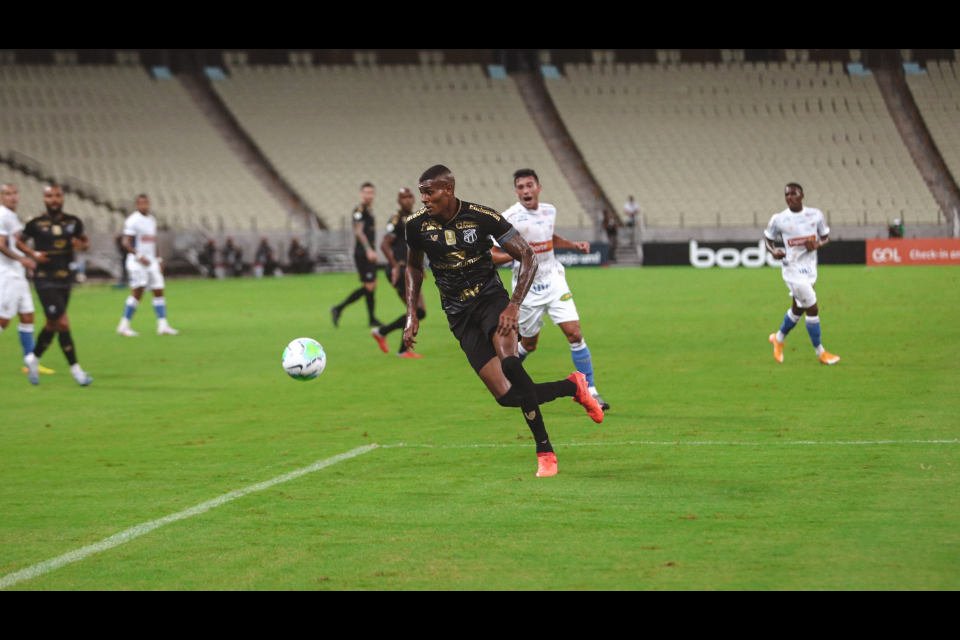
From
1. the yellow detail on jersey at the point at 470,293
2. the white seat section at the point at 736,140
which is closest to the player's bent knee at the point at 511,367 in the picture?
the yellow detail on jersey at the point at 470,293

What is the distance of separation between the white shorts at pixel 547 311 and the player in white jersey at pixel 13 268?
22.3 ft

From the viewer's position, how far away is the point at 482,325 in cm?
943

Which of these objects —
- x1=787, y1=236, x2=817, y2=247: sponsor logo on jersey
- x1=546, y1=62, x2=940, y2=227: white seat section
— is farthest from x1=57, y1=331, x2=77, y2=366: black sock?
x1=546, y1=62, x2=940, y2=227: white seat section

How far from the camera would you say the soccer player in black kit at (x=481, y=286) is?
30.1 feet

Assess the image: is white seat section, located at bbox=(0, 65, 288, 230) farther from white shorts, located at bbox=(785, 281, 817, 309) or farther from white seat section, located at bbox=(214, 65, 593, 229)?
white shorts, located at bbox=(785, 281, 817, 309)

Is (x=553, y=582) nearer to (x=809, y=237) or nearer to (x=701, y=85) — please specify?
(x=809, y=237)

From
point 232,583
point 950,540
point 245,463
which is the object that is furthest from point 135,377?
point 950,540

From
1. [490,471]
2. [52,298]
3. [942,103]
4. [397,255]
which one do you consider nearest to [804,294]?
[397,255]

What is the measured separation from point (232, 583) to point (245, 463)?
12.7ft

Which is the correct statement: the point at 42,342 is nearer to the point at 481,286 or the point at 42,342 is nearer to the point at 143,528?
the point at 481,286

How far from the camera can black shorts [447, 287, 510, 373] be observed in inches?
370

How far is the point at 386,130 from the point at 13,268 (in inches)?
1515

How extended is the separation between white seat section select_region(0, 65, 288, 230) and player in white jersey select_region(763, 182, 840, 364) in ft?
113

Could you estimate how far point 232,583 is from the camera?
6371 millimetres
